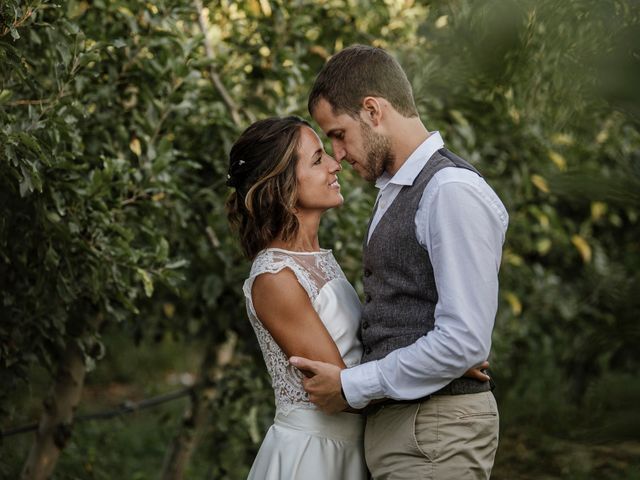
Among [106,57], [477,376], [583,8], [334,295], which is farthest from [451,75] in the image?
[106,57]

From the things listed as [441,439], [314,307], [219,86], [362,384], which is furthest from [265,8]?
[441,439]

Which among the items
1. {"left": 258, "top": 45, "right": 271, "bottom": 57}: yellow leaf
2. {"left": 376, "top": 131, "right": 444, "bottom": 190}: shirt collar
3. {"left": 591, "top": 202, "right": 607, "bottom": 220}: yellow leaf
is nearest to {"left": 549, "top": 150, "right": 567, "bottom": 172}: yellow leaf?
{"left": 591, "top": 202, "right": 607, "bottom": 220}: yellow leaf

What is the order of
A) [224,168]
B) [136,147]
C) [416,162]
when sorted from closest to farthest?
[416,162], [136,147], [224,168]

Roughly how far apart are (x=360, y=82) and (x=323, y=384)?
77 cm

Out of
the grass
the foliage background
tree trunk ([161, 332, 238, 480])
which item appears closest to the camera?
the grass

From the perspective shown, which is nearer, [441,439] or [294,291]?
[441,439]

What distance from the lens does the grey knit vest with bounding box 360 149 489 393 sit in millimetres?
1989

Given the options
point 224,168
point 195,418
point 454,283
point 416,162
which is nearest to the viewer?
point 454,283

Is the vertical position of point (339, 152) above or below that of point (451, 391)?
above

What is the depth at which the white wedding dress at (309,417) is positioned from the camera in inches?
89.7

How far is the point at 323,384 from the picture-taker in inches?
83.0

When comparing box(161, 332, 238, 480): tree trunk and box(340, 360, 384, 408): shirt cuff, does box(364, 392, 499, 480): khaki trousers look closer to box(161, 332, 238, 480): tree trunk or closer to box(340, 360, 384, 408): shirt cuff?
box(340, 360, 384, 408): shirt cuff

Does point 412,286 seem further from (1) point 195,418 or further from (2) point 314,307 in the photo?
(1) point 195,418

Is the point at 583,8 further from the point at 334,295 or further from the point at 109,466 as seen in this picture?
the point at 109,466
